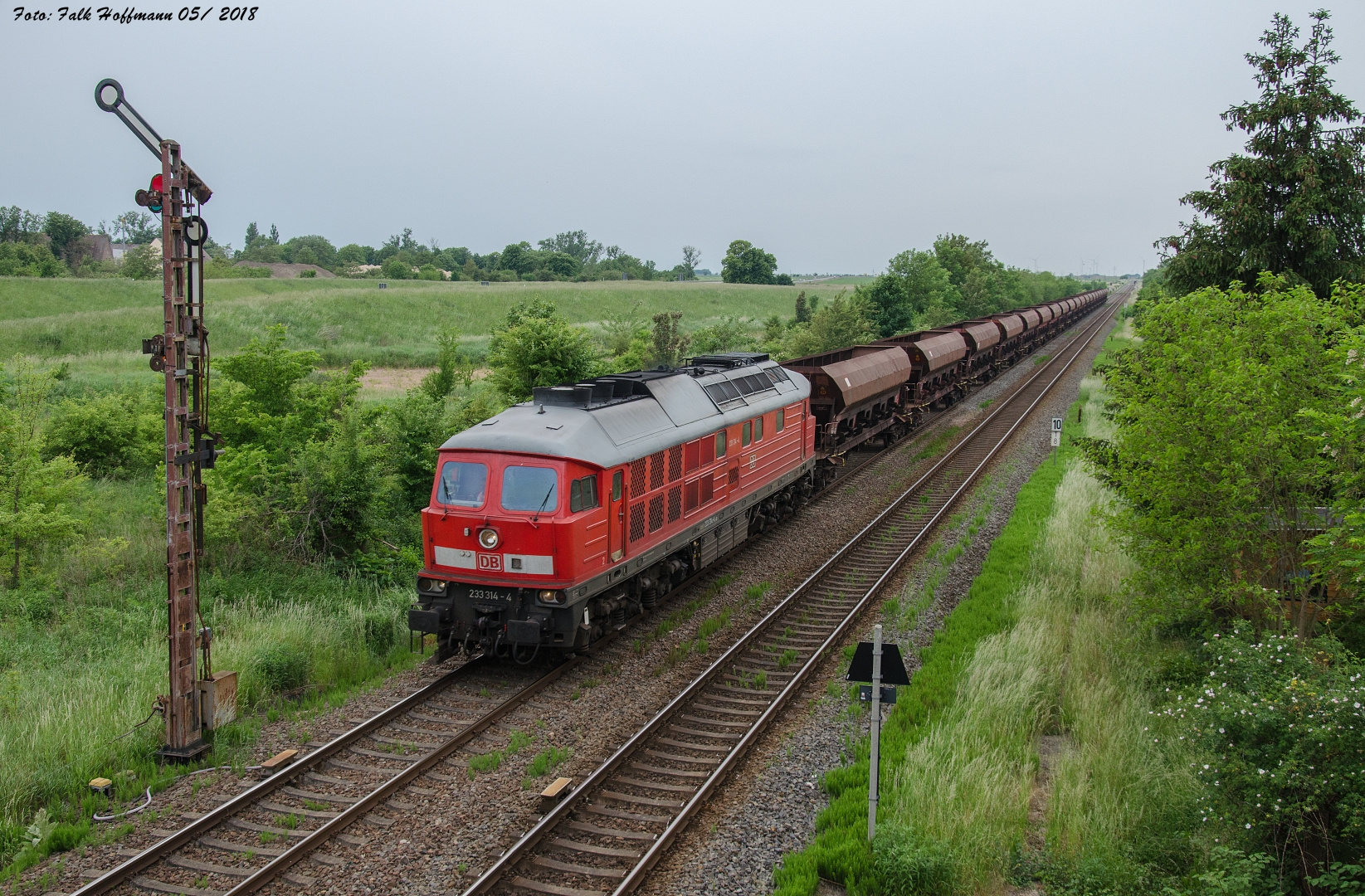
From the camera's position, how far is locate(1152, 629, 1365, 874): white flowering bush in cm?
752

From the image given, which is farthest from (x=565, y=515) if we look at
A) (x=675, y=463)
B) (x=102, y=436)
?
(x=102, y=436)

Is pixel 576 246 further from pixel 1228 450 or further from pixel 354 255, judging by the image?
pixel 1228 450

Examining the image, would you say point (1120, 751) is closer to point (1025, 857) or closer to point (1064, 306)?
point (1025, 857)

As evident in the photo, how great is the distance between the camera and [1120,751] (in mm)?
10039

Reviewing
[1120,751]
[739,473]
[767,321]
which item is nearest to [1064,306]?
[767,321]

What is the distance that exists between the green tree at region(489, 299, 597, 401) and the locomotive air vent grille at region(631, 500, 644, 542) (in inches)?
553

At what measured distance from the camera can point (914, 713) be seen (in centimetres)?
1111

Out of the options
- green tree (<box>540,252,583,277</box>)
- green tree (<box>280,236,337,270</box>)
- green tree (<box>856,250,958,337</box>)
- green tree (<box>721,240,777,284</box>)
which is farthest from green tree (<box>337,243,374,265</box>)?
green tree (<box>856,250,958,337</box>)

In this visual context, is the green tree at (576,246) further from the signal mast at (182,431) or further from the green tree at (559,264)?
the signal mast at (182,431)

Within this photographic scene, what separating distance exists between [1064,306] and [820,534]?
6963 cm

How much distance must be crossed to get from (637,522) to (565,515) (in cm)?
209

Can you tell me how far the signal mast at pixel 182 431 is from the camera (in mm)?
9906

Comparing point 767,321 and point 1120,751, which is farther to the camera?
point 767,321

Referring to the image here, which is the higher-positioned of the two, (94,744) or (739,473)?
(739,473)
